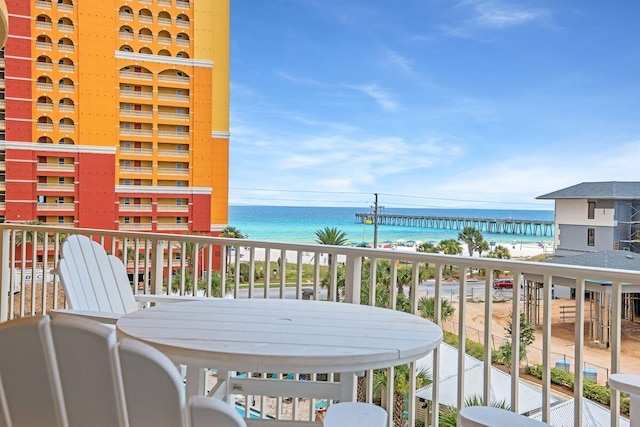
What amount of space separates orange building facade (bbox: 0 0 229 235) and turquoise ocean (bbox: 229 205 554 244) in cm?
319

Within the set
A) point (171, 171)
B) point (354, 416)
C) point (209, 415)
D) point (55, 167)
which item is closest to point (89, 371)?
point (209, 415)

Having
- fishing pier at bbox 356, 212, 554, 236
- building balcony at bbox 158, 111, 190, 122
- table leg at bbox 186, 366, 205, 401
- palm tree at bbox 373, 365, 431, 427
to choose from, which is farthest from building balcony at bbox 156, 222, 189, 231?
table leg at bbox 186, 366, 205, 401

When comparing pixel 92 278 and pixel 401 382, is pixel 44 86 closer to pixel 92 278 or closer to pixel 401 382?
pixel 401 382

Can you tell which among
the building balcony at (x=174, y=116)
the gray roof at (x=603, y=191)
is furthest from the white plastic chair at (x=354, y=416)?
the gray roof at (x=603, y=191)

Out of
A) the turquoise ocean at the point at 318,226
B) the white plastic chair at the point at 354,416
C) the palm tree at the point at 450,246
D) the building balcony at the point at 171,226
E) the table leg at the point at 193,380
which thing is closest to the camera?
the white plastic chair at the point at 354,416

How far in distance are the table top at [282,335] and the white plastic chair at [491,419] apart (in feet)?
0.62

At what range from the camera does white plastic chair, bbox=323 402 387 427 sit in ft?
4.31

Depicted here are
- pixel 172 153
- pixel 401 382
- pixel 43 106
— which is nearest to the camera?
pixel 401 382

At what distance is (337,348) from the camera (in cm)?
139

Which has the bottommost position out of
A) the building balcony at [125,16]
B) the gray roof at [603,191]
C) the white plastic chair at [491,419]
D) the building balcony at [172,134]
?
the white plastic chair at [491,419]

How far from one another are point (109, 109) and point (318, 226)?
17.7ft

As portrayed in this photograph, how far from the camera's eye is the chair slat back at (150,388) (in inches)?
31.1

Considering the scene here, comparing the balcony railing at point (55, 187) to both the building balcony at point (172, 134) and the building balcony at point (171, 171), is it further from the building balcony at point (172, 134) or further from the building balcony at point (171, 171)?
the building balcony at point (172, 134)

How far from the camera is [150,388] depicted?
2.61ft
